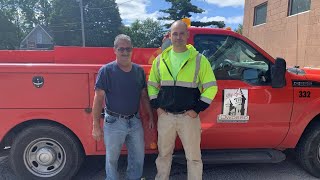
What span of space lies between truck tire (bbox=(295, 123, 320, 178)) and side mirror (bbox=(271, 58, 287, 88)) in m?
0.84

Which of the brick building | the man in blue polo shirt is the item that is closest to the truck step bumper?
the man in blue polo shirt

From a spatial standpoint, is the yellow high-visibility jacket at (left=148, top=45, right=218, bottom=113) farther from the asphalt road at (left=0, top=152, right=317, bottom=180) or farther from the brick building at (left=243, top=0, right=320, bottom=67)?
the brick building at (left=243, top=0, right=320, bottom=67)

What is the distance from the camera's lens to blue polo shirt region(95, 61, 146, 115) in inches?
124

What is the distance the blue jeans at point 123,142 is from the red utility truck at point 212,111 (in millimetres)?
313

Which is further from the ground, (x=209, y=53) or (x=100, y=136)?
(x=209, y=53)

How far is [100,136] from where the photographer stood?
325cm

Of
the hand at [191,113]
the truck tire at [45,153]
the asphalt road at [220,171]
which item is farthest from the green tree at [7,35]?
the hand at [191,113]

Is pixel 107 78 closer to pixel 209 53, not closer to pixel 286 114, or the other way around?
pixel 209 53

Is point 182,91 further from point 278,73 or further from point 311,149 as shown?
point 311,149

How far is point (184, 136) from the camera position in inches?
130

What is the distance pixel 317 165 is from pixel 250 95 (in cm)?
135

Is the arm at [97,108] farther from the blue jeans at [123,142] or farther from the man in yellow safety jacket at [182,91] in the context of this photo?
the man in yellow safety jacket at [182,91]

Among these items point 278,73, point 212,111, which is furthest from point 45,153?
point 278,73

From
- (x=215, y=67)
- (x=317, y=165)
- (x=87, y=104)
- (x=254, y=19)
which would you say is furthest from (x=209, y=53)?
(x=254, y=19)
